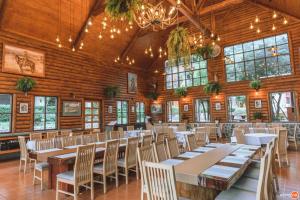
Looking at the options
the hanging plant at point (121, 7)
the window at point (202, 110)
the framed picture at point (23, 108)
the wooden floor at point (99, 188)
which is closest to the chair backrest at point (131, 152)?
the wooden floor at point (99, 188)

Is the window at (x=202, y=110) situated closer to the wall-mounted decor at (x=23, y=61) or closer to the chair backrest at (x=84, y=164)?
the wall-mounted decor at (x=23, y=61)

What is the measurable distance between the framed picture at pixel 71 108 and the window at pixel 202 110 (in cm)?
690

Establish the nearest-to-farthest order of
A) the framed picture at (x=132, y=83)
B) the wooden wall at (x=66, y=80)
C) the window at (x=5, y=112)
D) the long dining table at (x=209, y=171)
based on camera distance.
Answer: the long dining table at (x=209, y=171) < the window at (x=5, y=112) < the wooden wall at (x=66, y=80) < the framed picture at (x=132, y=83)

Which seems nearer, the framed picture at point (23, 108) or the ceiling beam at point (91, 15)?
the framed picture at point (23, 108)

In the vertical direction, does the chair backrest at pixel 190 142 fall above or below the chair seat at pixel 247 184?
above

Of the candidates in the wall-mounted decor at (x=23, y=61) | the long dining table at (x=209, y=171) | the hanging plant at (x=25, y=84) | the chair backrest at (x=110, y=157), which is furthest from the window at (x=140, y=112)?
the long dining table at (x=209, y=171)

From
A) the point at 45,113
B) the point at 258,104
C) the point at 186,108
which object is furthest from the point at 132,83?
the point at 258,104

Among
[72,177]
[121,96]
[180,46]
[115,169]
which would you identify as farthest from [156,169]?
[121,96]

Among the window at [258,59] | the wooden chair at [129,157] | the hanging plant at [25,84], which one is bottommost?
the wooden chair at [129,157]

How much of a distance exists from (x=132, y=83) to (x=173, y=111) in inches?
132

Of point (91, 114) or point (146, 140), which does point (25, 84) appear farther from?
point (146, 140)

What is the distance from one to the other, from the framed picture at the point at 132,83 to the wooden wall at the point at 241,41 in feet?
10.6

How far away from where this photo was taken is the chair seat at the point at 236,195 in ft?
6.72

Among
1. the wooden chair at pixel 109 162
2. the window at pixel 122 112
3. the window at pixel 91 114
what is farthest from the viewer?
the window at pixel 122 112
